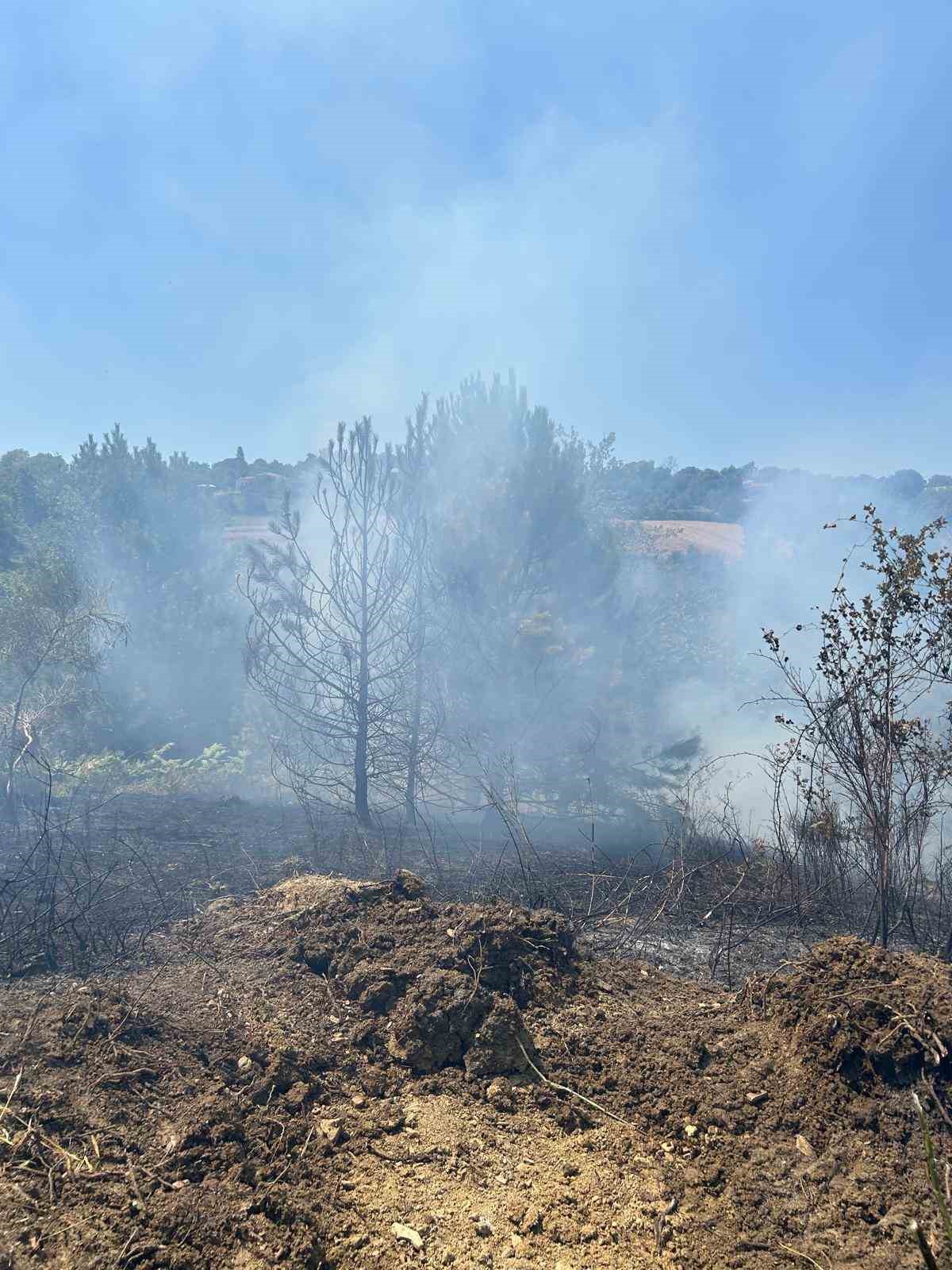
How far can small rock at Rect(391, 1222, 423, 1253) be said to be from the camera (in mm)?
2775

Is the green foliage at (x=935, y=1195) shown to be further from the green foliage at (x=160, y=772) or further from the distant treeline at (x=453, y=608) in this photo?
the green foliage at (x=160, y=772)

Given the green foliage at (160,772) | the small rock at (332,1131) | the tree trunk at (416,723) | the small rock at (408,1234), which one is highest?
the tree trunk at (416,723)

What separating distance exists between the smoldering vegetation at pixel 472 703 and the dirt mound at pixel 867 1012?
1.31 m

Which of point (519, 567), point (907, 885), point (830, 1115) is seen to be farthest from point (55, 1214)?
point (519, 567)

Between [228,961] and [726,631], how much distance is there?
74.5ft

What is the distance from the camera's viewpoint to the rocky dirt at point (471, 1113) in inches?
107

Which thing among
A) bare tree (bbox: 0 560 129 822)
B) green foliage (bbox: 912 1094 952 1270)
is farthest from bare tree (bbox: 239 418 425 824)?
green foliage (bbox: 912 1094 952 1270)

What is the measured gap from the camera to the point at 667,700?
70.9 feet

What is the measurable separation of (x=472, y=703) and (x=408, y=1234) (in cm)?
1292

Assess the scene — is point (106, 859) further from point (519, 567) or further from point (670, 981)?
point (519, 567)

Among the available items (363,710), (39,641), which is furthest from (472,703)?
(39,641)

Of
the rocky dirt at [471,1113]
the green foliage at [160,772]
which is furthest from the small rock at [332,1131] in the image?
the green foliage at [160,772]

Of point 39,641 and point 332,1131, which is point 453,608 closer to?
point 39,641

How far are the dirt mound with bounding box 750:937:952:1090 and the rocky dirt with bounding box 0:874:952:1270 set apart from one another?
0.01 meters
